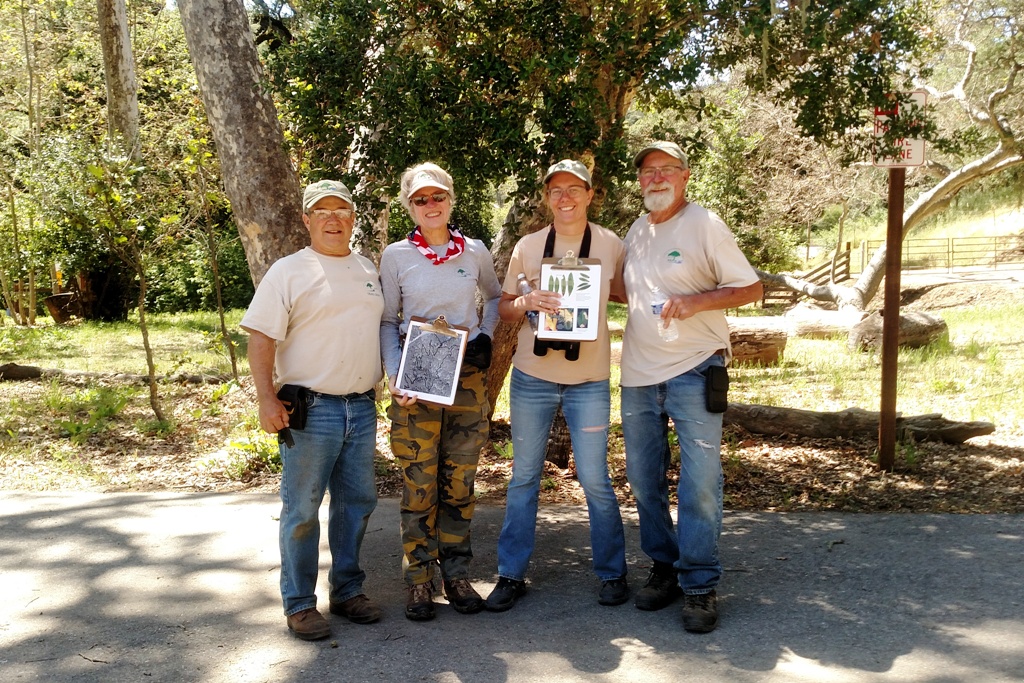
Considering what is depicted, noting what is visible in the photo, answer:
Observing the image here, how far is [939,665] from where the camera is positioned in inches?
146

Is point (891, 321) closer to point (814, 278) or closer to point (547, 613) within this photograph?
point (547, 613)

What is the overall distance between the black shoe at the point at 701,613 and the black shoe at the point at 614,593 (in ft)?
1.09

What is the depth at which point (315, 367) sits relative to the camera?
411 cm

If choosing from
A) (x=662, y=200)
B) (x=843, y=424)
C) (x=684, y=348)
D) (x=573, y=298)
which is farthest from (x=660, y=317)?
(x=843, y=424)

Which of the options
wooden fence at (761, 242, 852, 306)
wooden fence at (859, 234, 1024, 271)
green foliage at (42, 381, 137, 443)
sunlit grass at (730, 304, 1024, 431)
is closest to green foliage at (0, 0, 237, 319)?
green foliage at (42, 381, 137, 443)

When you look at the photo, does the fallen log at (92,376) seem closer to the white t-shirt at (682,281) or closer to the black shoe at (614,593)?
the black shoe at (614,593)

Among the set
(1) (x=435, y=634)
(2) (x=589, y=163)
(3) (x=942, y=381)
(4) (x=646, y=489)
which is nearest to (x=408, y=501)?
(1) (x=435, y=634)

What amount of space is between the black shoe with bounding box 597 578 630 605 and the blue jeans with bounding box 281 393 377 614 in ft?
3.84

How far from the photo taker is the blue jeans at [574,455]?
173 inches

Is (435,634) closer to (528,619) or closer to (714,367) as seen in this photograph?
(528,619)

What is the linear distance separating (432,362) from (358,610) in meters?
1.21

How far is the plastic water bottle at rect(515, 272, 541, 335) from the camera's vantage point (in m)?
4.32

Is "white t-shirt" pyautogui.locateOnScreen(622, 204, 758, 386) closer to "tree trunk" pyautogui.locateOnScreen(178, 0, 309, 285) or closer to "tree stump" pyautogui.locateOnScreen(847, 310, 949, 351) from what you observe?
"tree trunk" pyautogui.locateOnScreen(178, 0, 309, 285)

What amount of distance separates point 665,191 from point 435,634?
2285mm
